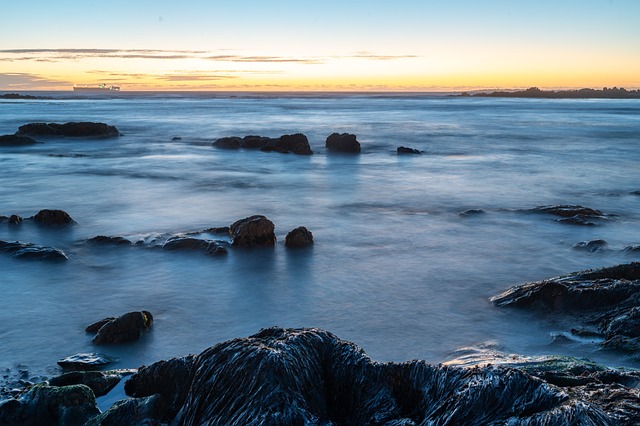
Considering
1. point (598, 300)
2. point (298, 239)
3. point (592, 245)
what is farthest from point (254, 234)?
point (592, 245)

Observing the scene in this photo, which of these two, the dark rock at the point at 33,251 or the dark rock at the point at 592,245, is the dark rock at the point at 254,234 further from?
the dark rock at the point at 592,245

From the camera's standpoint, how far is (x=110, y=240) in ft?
34.0

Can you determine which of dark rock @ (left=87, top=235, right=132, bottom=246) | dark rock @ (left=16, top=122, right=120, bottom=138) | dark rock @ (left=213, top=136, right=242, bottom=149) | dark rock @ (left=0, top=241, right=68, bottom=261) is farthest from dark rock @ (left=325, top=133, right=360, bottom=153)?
dark rock @ (left=0, top=241, right=68, bottom=261)

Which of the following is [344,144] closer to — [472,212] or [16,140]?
[472,212]

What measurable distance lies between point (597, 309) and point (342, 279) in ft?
11.1

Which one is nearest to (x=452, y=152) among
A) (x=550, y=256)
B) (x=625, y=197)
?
(x=625, y=197)

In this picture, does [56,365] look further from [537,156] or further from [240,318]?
[537,156]

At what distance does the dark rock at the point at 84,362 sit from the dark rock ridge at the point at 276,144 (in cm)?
1947

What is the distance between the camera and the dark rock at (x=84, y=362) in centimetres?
558

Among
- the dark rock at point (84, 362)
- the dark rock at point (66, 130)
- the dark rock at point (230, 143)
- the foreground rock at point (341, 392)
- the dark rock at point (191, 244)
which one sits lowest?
the dark rock at point (84, 362)

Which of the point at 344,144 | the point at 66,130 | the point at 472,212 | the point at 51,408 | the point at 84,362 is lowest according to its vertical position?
the point at 84,362

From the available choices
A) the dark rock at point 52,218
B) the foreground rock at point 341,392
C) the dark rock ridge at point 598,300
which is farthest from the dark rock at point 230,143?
the foreground rock at point 341,392

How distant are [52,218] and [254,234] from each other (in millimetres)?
4601

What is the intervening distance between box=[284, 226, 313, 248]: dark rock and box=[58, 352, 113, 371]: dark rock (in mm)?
4738
